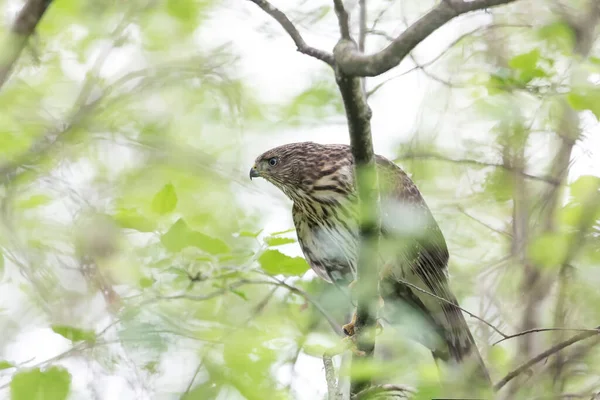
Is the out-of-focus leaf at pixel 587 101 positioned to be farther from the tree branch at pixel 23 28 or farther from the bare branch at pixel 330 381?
the tree branch at pixel 23 28

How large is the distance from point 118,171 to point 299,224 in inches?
Result: 92.4

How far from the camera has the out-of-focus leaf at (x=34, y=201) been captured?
206 inches

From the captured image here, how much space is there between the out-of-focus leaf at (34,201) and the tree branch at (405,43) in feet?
10.7

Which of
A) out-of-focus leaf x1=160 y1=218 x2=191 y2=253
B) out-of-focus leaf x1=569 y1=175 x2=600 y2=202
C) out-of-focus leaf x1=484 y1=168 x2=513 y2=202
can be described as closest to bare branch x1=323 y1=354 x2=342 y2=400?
out-of-focus leaf x1=160 y1=218 x2=191 y2=253

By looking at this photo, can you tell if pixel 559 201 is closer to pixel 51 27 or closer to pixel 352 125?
pixel 352 125

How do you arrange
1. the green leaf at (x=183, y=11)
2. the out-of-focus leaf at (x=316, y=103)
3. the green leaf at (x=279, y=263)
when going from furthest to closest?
the out-of-focus leaf at (x=316, y=103), the green leaf at (x=183, y=11), the green leaf at (x=279, y=263)

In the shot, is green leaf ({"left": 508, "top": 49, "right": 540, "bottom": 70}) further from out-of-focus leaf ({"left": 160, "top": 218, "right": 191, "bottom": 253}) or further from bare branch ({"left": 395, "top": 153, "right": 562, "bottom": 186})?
out-of-focus leaf ({"left": 160, "top": 218, "right": 191, "bottom": 253})

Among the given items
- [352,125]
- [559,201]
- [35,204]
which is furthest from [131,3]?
[352,125]

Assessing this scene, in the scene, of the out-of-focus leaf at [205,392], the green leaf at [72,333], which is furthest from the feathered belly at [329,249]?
the green leaf at [72,333]

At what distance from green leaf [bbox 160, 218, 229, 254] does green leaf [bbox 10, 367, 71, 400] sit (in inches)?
33.9

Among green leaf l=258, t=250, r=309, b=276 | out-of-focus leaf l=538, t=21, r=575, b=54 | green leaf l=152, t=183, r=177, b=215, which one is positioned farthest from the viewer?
out-of-focus leaf l=538, t=21, r=575, b=54

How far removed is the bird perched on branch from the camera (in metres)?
4.98

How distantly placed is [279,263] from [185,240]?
513mm

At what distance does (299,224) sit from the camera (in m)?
5.40
